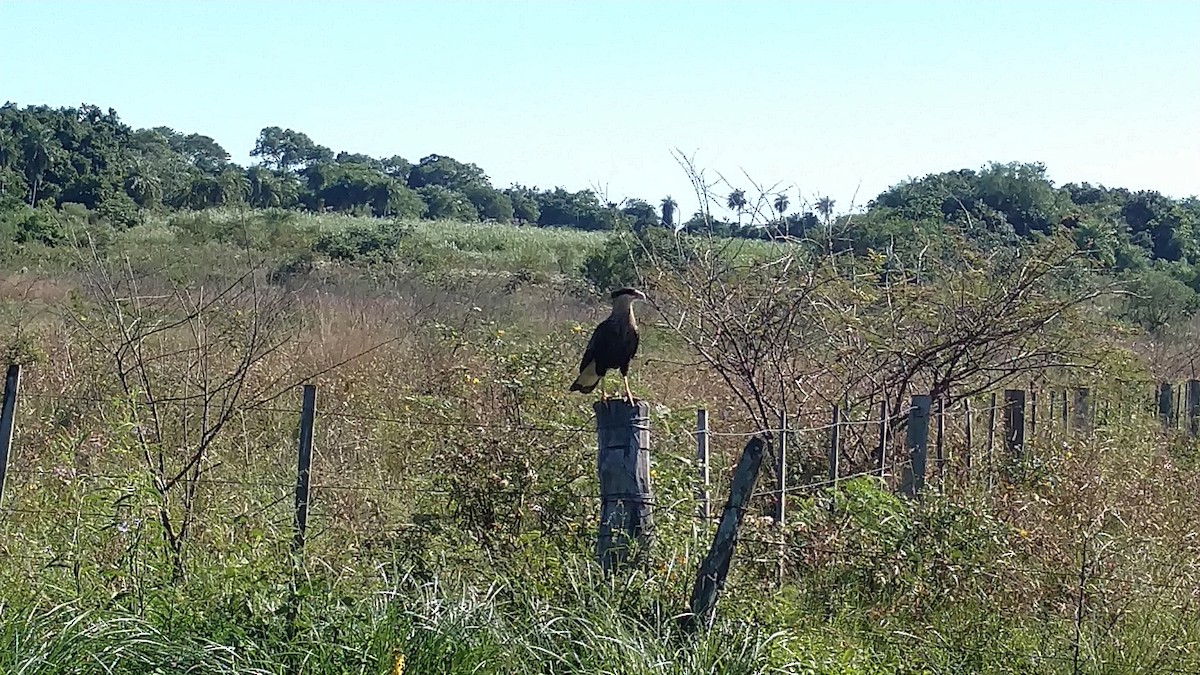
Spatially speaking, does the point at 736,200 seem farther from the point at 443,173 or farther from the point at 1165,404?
the point at 443,173

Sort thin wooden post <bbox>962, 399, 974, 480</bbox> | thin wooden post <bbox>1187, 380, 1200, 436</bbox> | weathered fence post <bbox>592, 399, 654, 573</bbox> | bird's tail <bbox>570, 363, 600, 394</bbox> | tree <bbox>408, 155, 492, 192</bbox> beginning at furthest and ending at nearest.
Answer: tree <bbox>408, 155, 492, 192</bbox>, thin wooden post <bbox>1187, 380, 1200, 436</bbox>, thin wooden post <bbox>962, 399, 974, 480</bbox>, bird's tail <bbox>570, 363, 600, 394</bbox>, weathered fence post <bbox>592, 399, 654, 573</bbox>

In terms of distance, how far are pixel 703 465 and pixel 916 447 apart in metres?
1.47

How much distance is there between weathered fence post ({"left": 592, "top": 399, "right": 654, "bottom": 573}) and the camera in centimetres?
455

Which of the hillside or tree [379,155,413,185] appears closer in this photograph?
the hillside

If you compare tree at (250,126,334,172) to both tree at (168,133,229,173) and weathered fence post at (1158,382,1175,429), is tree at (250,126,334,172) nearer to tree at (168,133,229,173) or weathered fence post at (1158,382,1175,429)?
tree at (168,133,229,173)

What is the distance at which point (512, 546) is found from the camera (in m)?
4.89

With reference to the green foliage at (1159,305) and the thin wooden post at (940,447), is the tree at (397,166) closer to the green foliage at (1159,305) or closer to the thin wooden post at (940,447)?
the green foliage at (1159,305)

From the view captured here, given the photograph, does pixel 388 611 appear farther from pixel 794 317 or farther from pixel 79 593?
pixel 794 317

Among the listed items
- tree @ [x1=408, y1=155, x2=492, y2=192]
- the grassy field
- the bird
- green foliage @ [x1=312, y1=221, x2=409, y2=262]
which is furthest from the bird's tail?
tree @ [x1=408, y1=155, x2=492, y2=192]

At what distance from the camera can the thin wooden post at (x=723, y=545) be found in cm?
416

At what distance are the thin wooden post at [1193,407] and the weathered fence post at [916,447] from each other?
5.50 meters

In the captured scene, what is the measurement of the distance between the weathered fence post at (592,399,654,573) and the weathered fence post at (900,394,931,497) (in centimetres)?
193

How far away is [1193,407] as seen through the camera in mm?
11070

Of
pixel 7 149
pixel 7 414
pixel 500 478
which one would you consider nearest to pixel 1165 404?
pixel 500 478
